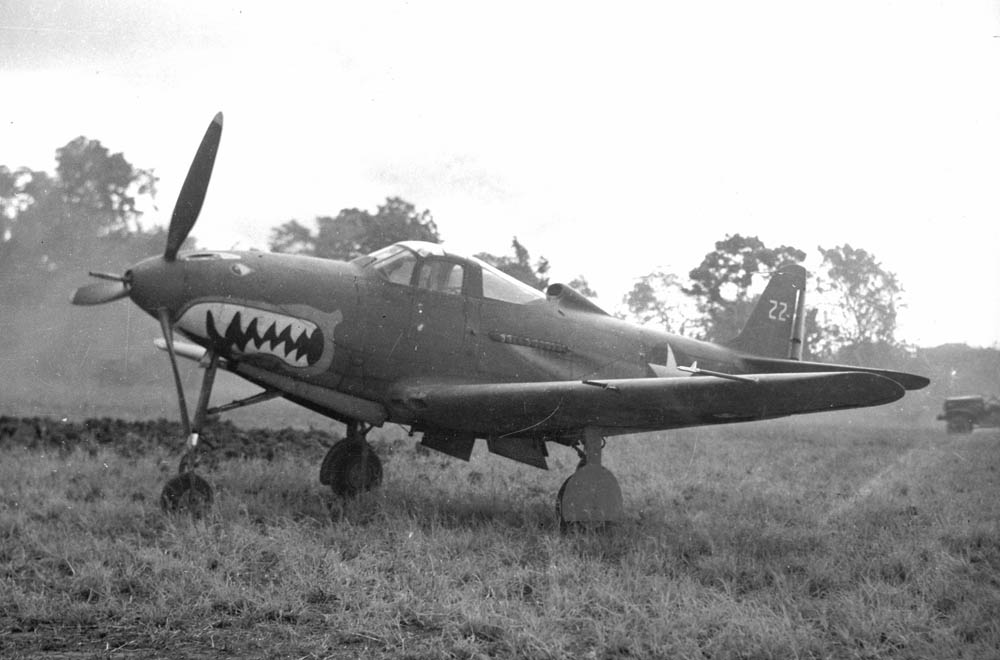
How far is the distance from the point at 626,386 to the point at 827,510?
8.77 ft

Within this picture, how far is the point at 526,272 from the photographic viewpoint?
12.4m

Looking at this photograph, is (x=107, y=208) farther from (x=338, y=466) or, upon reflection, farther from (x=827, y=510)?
(x=827, y=510)

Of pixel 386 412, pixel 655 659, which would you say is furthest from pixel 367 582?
pixel 386 412

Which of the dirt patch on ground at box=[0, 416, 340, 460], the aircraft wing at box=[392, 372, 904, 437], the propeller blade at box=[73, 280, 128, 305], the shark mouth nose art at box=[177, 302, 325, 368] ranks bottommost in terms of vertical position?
the dirt patch on ground at box=[0, 416, 340, 460]

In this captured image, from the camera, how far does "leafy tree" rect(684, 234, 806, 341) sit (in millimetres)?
13633

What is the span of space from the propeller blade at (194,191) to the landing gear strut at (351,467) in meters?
2.33

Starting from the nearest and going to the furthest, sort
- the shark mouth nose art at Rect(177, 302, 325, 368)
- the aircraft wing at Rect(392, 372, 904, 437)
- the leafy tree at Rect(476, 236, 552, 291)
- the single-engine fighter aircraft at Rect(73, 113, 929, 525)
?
the aircraft wing at Rect(392, 372, 904, 437) → the single-engine fighter aircraft at Rect(73, 113, 929, 525) → the shark mouth nose art at Rect(177, 302, 325, 368) → the leafy tree at Rect(476, 236, 552, 291)

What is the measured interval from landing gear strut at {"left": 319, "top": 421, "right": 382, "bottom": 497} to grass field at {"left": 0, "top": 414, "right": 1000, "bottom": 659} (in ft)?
0.87

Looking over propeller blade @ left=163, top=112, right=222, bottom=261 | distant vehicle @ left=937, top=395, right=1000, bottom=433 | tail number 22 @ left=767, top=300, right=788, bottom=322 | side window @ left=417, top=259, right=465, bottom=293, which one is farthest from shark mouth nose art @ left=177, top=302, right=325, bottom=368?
distant vehicle @ left=937, top=395, right=1000, bottom=433

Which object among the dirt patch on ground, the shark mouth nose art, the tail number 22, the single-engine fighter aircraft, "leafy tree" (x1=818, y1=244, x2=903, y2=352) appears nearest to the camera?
the single-engine fighter aircraft

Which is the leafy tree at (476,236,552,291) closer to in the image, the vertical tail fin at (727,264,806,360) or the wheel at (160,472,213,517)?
the vertical tail fin at (727,264,806,360)

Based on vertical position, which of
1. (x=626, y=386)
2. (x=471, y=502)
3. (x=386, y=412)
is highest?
(x=626, y=386)

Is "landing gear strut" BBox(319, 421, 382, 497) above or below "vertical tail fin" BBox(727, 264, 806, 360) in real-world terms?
below

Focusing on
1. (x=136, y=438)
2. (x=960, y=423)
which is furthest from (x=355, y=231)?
(x=960, y=423)
